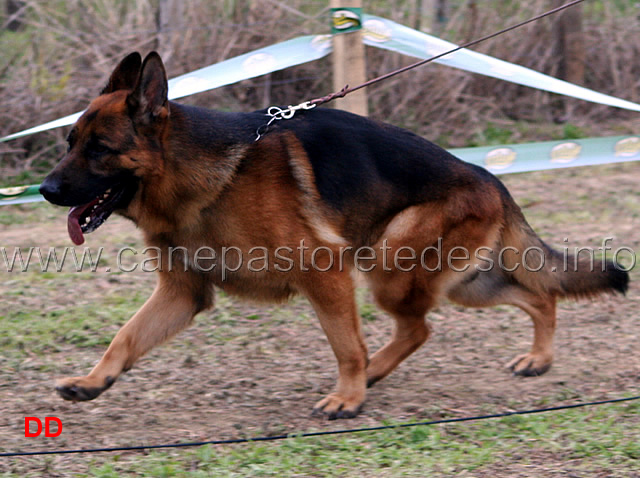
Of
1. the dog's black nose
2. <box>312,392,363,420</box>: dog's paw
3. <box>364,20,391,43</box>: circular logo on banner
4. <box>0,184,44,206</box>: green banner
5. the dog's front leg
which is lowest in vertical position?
<box>312,392,363,420</box>: dog's paw

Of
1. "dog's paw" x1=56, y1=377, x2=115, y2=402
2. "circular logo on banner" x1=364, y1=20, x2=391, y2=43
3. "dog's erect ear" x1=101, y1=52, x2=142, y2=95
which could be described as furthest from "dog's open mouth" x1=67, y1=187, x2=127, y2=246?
"circular logo on banner" x1=364, y1=20, x2=391, y2=43

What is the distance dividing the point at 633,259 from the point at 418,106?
332cm

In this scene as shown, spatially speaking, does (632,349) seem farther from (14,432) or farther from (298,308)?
(14,432)

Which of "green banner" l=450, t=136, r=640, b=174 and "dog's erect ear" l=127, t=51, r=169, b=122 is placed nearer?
"dog's erect ear" l=127, t=51, r=169, b=122

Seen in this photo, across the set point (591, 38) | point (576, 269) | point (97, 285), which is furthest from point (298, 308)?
point (591, 38)

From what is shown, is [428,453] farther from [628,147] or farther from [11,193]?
[628,147]

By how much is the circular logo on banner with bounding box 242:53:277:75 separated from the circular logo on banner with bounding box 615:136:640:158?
251 cm

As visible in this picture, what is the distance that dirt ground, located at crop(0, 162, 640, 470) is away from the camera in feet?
12.1

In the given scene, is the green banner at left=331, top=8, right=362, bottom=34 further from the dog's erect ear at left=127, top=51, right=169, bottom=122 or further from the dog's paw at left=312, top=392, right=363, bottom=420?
the dog's paw at left=312, top=392, right=363, bottom=420

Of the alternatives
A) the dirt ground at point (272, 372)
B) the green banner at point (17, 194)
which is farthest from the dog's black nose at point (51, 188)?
the green banner at point (17, 194)

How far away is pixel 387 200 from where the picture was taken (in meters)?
3.87

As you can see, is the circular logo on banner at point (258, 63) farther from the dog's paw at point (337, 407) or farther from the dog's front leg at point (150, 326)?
the dog's paw at point (337, 407)

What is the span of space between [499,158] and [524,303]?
1.80m

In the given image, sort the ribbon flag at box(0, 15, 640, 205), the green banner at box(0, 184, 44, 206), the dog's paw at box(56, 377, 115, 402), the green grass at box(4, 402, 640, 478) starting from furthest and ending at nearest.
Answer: the ribbon flag at box(0, 15, 640, 205) → the green banner at box(0, 184, 44, 206) → the dog's paw at box(56, 377, 115, 402) → the green grass at box(4, 402, 640, 478)
